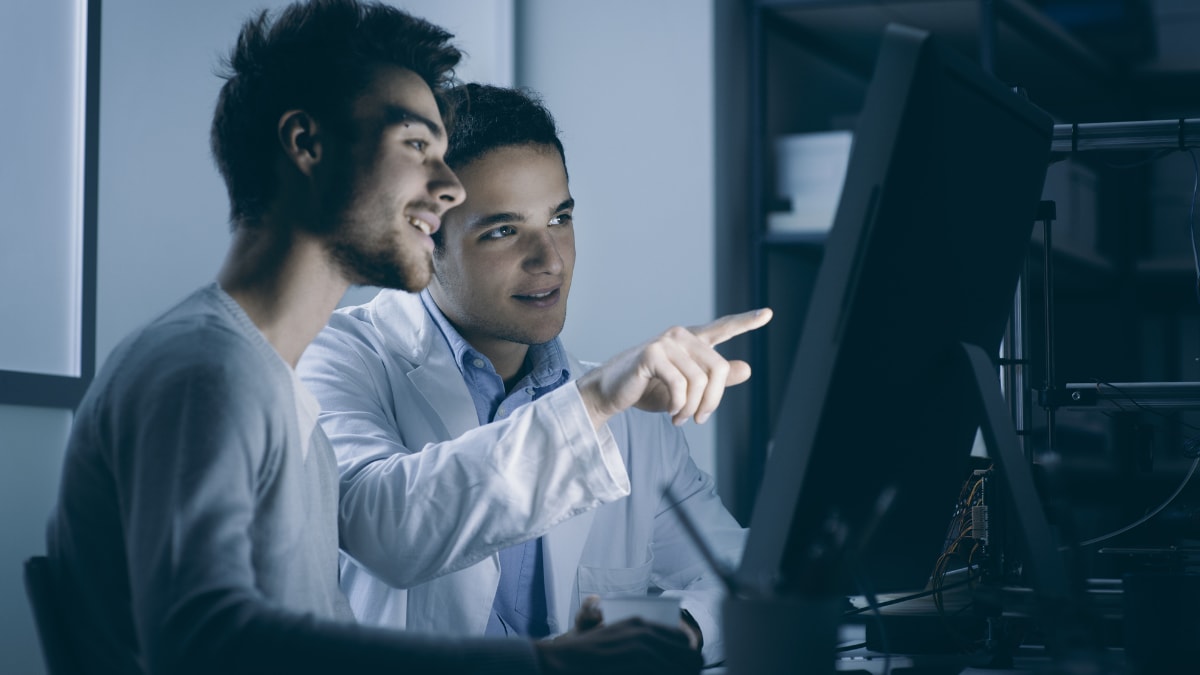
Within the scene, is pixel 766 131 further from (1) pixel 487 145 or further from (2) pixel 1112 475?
(1) pixel 487 145

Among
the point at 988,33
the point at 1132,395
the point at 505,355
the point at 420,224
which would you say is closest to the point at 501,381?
the point at 505,355

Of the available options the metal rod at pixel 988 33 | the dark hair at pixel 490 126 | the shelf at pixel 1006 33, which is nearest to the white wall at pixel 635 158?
the shelf at pixel 1006 33

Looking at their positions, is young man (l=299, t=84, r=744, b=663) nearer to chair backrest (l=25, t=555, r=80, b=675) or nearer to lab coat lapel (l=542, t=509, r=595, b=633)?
lab coat lapel (l=542, t=509, r=595, b=633)

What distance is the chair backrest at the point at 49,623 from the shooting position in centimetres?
83

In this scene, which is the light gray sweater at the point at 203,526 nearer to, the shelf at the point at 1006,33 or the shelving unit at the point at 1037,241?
the shelving unit at the point at 1037,241

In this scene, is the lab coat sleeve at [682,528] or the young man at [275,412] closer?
the young man at [275,412]

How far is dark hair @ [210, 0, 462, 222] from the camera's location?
1.09m

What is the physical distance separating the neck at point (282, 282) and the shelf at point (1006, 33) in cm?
259

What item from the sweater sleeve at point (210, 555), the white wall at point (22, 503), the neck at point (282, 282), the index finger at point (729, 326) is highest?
the neck at point (282, 282)

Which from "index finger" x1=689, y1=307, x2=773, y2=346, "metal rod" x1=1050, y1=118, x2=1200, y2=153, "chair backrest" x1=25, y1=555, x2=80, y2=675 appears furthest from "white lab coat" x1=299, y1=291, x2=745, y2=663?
"metal rod" x1=1050, y1=118, x2=1200, y2=153

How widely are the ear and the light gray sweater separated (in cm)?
17

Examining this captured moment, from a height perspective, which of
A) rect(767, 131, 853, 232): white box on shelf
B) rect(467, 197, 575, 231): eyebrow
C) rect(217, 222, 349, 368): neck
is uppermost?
rect(767, 131, 853, 232): white box on shelf

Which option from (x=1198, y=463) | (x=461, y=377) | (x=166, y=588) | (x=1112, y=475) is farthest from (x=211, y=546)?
(x=1112, y=475)

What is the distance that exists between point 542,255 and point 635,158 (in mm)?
1945
